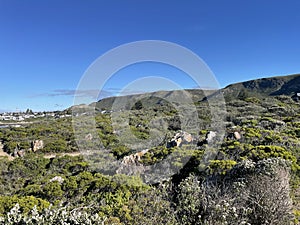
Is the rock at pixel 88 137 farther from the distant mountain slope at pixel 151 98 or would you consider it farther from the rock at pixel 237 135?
the rock at pixel 237 135

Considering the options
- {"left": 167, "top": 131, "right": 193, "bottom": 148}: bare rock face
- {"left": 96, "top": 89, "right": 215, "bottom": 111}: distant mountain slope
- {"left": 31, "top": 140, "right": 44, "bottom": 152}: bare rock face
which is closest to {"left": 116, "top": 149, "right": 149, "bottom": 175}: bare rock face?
{"left": 167, "top": 131, "right": 193, "bottom": 148}: bare rock face

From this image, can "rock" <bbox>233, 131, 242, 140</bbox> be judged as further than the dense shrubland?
Yes

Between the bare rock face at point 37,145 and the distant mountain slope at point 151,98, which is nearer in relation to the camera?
the bare rock face at point 37,145

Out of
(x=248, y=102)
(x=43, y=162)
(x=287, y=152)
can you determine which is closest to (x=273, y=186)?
(x=287, y=152)

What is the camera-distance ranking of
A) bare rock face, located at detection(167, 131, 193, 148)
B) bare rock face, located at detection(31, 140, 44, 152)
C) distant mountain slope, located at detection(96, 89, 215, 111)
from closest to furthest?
1. bare rock face, located at detection(167, 131, 193, 148)
2. bare rock face, located at detection(31, 140, 44, 152)
3. distant mountain slope, located at detection(96, 89, 215, 111)

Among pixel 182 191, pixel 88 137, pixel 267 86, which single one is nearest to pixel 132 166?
pixel 182 191

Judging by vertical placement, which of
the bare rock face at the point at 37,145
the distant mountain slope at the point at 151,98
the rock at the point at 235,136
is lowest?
the rock at the point at 235,136

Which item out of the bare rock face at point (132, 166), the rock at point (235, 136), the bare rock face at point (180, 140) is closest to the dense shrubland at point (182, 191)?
the rock at point (235, 136)

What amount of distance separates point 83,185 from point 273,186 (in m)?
5.38

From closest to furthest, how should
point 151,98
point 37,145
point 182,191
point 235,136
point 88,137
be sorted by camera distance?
point 182,191, point 235,136, point 37,145, point 88,137, point 151,98

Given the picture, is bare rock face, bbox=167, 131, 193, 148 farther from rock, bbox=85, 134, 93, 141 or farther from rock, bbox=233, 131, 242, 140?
rock, bbox=85, 134, 93, 141

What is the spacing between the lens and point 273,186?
5.32m

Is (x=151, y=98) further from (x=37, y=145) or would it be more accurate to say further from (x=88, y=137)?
(x=37, y=145)

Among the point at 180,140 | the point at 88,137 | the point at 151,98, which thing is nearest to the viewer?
the point at 180,140
